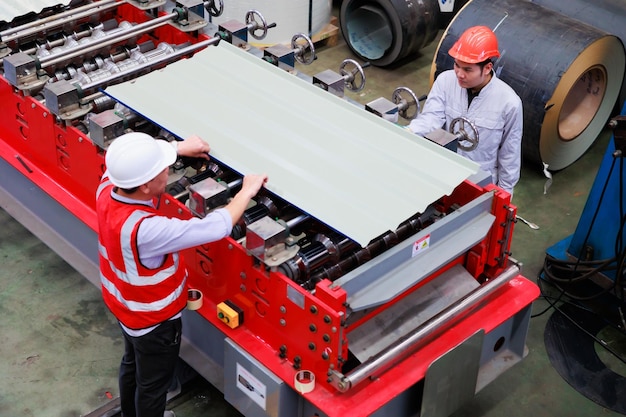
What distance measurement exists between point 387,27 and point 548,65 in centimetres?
175

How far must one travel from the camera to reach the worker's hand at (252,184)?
323cm

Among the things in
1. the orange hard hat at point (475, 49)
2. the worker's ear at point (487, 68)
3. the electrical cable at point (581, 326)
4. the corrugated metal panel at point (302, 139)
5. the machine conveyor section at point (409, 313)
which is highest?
the orange hard hat at point (475, 49)

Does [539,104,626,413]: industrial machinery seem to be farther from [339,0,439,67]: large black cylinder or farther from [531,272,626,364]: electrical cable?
[339,0,439,67]: large black cylinder

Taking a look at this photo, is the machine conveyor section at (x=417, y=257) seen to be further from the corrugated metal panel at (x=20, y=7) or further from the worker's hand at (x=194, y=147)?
the corrugated metal panel at (x=20, y=7)

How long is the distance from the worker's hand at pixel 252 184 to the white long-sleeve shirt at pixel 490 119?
1.08 m

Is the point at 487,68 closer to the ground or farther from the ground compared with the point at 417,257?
farther from the ground

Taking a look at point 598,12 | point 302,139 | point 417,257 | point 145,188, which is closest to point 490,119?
point 302,139

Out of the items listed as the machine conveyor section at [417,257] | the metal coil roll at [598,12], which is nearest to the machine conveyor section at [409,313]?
the machine conveyor section at [417,257]

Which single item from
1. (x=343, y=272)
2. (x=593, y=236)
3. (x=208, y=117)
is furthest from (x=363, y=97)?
(x=343, y=272)

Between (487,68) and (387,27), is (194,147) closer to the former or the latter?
(487,68)

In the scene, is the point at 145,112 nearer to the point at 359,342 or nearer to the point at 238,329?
the point at 238,329

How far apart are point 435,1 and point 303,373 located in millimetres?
4045

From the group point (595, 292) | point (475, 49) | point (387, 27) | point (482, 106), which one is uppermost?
point (475, 49)

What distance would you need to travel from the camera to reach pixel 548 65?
17.4 ft
